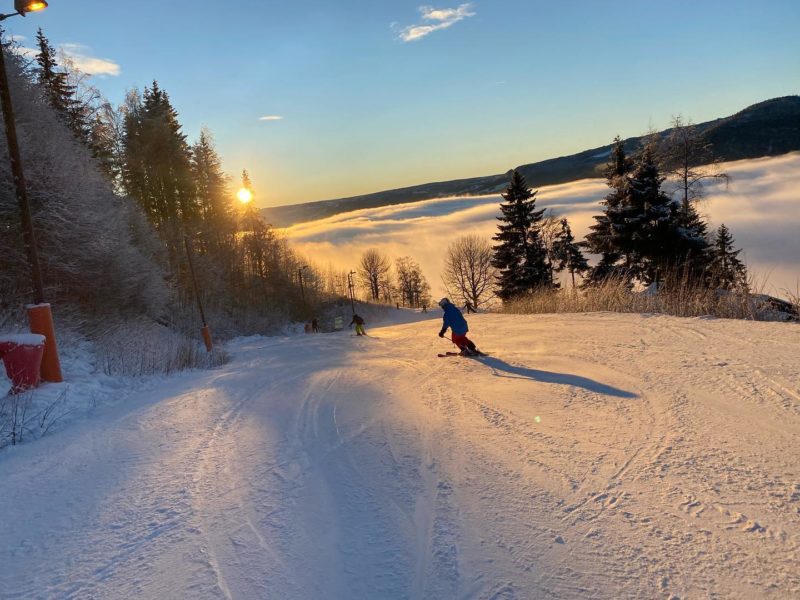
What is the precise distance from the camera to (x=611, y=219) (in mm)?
32406

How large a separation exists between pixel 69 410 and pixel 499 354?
704 cm

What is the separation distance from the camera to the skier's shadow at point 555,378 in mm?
5754

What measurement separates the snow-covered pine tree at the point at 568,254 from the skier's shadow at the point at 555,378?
1795 inches

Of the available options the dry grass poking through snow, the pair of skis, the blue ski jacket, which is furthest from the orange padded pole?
the dry grass poking through snow

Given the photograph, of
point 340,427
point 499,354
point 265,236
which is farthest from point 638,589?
point 265,236

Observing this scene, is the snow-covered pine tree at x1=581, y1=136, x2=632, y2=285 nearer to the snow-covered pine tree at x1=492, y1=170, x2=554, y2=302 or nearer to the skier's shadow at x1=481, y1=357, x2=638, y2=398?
the snow-covered pine tree at x1=492, y1=170, x2=554, y2=302

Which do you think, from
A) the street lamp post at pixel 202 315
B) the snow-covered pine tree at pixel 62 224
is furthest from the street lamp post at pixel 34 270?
the street lamp post at pixel 202 315

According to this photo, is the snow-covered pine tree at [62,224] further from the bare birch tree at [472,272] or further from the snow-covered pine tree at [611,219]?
the bare birch tree at [472,272]

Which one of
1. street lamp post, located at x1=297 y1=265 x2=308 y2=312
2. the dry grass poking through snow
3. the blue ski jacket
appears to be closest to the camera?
the dry grass poking through snow

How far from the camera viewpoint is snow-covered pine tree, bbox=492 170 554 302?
41844 millimetres

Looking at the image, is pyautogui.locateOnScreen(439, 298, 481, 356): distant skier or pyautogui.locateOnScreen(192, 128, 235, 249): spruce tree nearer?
pyautogui.locateOnScreen(439, 298, 481, 356): distant skier

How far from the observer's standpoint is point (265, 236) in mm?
62062

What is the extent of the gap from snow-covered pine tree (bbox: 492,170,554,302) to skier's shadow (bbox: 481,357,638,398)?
3461 cm

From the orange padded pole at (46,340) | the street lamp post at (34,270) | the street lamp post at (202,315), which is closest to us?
the street lamp post at (34,270)
